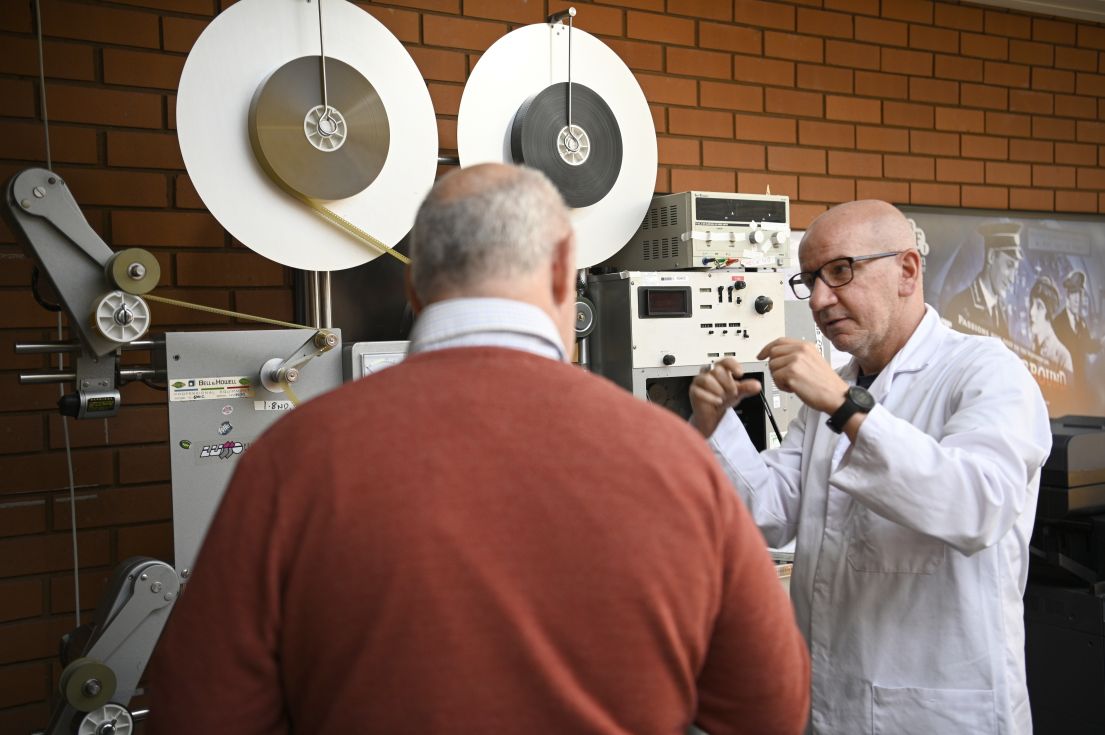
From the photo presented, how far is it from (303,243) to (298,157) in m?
0.16

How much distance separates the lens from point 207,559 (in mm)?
785

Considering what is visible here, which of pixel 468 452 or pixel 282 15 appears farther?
pixel 282 15

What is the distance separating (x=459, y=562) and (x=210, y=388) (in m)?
1.08

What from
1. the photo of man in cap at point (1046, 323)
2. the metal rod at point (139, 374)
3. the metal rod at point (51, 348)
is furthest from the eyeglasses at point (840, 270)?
the photo of man in cap at point (1046, 323)

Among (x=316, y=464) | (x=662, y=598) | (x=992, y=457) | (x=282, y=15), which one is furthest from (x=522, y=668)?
(x=282, y=15)

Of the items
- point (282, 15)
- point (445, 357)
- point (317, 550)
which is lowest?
point (317, 550)

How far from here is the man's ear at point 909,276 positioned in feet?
5.41

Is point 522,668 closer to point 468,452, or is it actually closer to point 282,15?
point 468,452

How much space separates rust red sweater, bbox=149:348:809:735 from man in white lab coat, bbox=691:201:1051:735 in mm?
642

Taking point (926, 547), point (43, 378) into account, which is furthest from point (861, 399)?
point (43, 378)

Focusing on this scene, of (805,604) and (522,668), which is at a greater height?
(522,668)

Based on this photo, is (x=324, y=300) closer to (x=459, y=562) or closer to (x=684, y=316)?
(x=684, y=316)

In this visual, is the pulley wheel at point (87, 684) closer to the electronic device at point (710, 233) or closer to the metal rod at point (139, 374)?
the metal rod at point (139, 374)

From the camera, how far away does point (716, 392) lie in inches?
66.4
